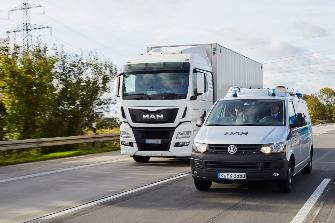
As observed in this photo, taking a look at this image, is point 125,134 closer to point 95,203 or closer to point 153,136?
point 153,136

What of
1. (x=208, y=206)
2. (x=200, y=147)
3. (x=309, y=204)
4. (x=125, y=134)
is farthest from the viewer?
(x=125, y=134)

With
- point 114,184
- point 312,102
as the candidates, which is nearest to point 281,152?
point 114,184

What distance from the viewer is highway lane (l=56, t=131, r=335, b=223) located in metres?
7.92

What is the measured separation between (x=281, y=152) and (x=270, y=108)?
1504mm

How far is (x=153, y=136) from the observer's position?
15.8 meters

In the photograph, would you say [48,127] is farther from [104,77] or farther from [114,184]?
[114,184]

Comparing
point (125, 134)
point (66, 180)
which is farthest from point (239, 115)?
point (125, 134)

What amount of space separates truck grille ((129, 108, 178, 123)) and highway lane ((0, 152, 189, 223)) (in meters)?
1.31

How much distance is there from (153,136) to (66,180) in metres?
3.70

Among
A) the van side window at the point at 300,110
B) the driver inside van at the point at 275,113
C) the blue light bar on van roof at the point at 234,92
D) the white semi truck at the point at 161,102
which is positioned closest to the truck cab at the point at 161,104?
the white semi truck at the point at 161,102

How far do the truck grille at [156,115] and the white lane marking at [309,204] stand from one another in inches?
194

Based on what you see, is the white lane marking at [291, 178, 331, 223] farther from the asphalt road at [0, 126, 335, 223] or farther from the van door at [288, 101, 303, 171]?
the van door at [288, 101, 303, 171]

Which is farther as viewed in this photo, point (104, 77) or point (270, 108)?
point (104, 77)

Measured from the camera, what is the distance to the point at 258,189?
424 inches
